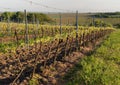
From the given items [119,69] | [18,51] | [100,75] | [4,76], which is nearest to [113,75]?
[100,75]

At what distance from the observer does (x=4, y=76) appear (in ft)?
31.1

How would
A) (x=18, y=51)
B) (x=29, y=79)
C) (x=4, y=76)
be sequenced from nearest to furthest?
(x=29, y=79), (x=4, y=76), (x=18, y=51)

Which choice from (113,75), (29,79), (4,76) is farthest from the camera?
(113,75)

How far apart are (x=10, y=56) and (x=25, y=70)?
3.93m

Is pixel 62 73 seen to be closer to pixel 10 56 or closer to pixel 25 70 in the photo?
pixel 25 70

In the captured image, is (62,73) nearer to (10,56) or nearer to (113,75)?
(113,75)

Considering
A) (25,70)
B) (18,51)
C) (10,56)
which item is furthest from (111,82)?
(18,51)

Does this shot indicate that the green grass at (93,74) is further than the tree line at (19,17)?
No

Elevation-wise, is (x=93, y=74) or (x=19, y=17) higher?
(x=93, y=74)

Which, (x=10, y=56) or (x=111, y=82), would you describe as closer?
(x=111, y=82)

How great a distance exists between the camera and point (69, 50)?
14797mm

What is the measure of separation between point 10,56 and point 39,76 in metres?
4.35

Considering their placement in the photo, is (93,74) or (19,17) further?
(19,17)

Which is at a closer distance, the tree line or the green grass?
the green grass
